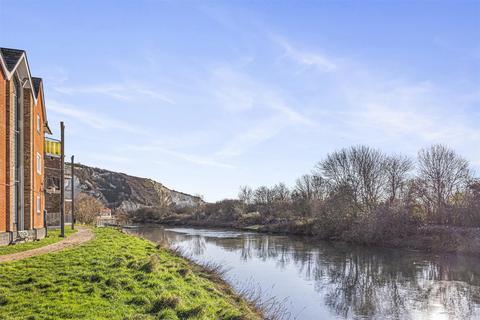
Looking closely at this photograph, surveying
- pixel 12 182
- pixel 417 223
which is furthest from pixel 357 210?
pixel 12 182

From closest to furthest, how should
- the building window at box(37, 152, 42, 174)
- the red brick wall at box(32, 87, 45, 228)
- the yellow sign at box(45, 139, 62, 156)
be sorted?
the red brick wall at box(32, 87, 45, 228) → the building window at box(37, 152, 42, 174) → the yellow sign at box(45, 139, 62, 156)

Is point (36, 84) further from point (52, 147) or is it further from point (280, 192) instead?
point (280, 192)

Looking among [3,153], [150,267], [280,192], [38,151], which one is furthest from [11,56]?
[280,192]

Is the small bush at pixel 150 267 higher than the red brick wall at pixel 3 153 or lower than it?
lower

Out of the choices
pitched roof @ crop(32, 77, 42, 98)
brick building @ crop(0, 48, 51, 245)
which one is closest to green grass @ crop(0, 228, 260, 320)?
brick building @ crop(0, 48, 51, 245)

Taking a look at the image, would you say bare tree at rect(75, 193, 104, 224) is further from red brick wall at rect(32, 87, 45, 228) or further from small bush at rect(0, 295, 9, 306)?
small bush at rect(0, 295, 9, 306)

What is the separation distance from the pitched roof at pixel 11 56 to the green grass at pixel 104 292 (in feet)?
36.8

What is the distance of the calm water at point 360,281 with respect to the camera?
15234 mm

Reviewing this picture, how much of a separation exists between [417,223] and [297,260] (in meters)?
16.3

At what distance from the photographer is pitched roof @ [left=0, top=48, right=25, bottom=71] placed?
21781 mm

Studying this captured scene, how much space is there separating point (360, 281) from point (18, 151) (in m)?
19.0

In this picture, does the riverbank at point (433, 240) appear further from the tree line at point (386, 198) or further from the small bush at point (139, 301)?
the small bush at point (139, 301)

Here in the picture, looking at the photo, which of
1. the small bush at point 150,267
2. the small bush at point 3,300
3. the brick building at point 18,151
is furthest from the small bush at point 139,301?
the brick building at point 18,151

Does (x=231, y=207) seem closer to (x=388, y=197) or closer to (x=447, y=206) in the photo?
(x=388, y=197)
